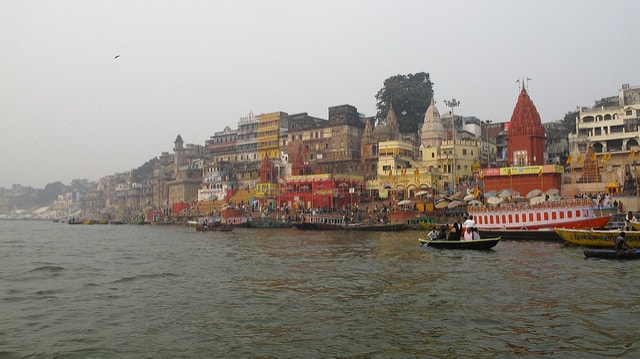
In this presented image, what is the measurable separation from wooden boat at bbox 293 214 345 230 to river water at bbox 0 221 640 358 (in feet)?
82.7

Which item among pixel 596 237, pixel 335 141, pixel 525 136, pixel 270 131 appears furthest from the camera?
pixel 270 131

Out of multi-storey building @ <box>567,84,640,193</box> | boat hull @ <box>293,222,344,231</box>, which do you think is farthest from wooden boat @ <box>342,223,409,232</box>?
multi-storey building @ <box>567,84,640,193</box>

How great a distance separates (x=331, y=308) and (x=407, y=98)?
207ft

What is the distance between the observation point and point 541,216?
3078 cm

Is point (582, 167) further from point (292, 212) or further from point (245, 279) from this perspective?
point (245, 279)

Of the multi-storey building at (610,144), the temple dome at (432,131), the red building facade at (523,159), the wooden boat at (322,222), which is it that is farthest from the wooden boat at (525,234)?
the temple dome at (432,131)

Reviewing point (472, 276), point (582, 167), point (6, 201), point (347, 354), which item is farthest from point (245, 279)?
point (6, 201)

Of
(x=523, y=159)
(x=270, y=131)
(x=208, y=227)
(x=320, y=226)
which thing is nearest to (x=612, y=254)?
(x=523, y=159)

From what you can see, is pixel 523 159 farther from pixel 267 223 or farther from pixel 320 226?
pixel 267 223

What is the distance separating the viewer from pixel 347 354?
27.9ft

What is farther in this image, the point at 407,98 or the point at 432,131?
the point at 407,98

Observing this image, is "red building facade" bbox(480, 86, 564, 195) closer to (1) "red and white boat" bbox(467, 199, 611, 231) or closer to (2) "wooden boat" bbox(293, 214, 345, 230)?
(1) "red and white boat" bbox(467, 199, 611, 231)

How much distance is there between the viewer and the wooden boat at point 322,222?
4672cm

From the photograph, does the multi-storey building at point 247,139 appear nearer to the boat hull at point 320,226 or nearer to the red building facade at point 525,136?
the boat hull at point 320,226
